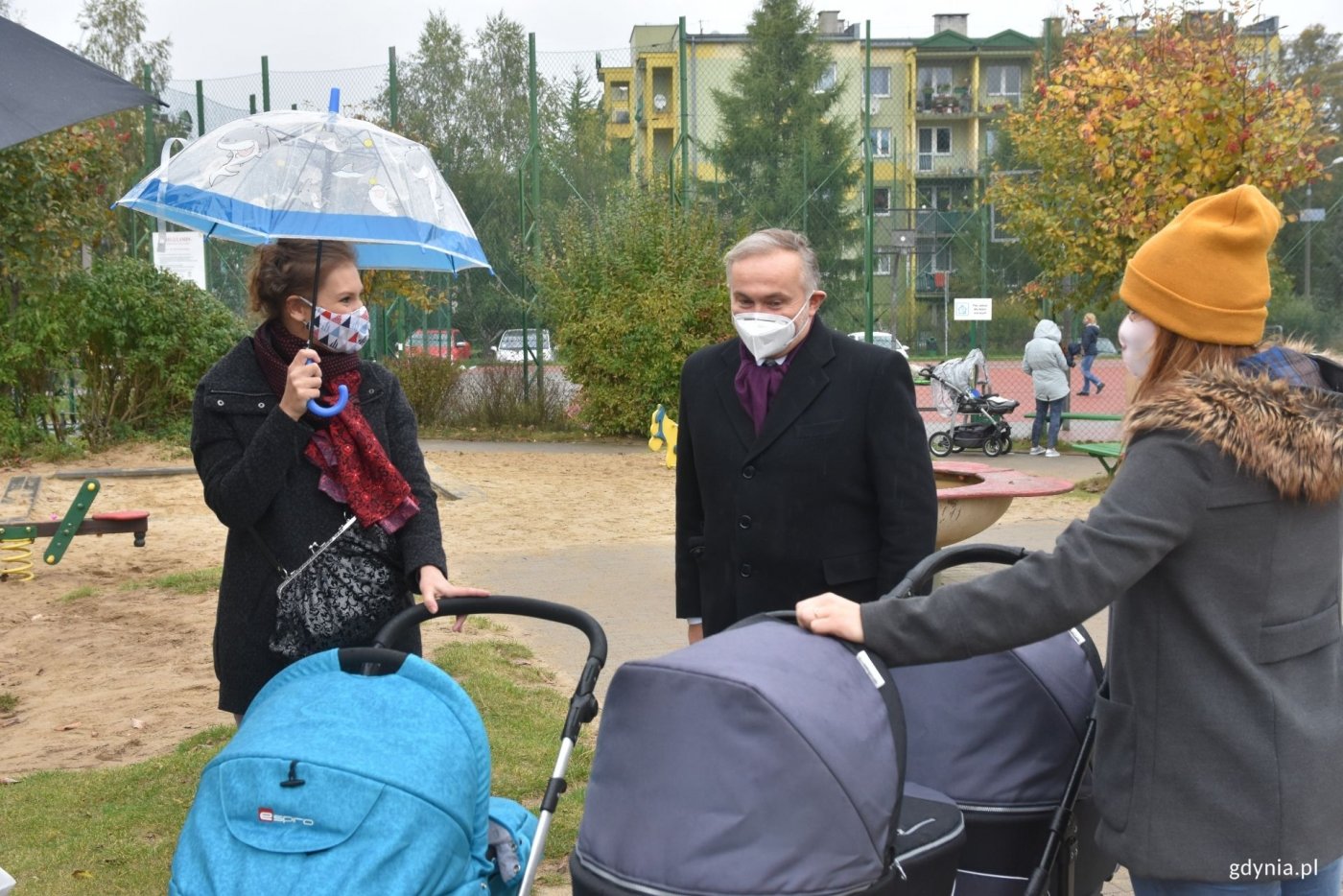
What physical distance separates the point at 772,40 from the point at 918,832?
34167 millimetres

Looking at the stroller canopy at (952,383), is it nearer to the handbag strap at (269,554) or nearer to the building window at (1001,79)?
the handbag strap at (269,554)

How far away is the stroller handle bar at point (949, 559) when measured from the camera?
2.57 metres

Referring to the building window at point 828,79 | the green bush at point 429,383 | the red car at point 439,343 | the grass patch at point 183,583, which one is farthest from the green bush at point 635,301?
the building window at point 828,79

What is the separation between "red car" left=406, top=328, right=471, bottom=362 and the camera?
764 inches

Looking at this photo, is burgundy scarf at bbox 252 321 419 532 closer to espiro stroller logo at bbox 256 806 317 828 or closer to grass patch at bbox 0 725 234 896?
espiro stroller logo at bbox 256 806 317 828

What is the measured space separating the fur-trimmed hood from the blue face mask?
175 cm

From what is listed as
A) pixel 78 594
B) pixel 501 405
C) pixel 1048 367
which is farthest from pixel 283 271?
pixel 501 405

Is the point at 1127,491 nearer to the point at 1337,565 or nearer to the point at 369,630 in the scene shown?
the point at 1337,565

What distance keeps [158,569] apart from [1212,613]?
844 centimetres

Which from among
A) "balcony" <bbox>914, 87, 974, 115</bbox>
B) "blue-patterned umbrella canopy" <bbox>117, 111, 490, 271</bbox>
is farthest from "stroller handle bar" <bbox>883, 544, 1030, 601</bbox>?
"balcony" <bbox>914, 87, 974, 115</bbox>

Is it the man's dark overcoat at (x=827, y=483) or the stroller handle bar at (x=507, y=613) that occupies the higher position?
the man's dark overcoat at (x=827, y=483)

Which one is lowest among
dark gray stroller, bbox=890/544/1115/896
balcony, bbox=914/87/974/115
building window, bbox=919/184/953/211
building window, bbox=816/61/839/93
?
dark gray stroller, bbox=890/544/1115/896

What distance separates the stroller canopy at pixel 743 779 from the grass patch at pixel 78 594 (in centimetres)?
727

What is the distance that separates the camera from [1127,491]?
2.12 metres
